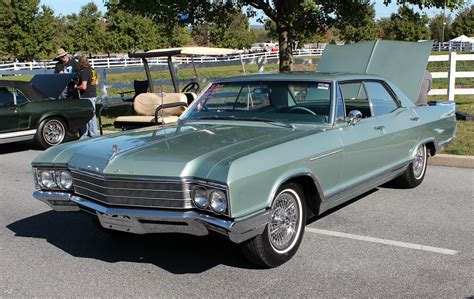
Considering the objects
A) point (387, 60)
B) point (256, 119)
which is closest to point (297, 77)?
point (256, 119)

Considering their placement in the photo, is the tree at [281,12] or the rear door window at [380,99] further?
the tree at [281,12]

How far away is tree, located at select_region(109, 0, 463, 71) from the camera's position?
42.5 feet

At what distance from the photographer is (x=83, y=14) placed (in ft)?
205

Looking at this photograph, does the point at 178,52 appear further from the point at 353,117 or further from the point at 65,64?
the point at 353,117

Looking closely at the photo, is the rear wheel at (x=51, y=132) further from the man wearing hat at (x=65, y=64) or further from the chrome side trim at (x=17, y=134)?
the man wearing hat at (x=65, y=64)

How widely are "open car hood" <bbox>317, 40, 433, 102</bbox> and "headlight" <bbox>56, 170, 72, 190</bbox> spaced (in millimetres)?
5710

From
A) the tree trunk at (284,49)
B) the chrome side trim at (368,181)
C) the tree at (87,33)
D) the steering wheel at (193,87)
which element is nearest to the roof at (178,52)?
the steering wheel at (193,87)

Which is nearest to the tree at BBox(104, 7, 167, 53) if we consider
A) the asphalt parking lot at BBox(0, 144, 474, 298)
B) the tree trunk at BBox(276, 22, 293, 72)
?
the tree trunk at BBox(276, 22, 293, 72)

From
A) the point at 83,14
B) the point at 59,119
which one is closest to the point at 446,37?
the point at 83,14

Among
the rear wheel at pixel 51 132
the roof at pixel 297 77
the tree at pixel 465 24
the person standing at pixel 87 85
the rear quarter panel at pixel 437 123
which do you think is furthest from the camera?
the tree at pixel 465 24

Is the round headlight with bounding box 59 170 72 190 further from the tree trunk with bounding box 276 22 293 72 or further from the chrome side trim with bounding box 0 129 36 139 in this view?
the tree trunk with bounding box 276 22 293 72

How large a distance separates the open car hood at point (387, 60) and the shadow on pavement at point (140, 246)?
17.0 ft

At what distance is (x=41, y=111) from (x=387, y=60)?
22.2ft

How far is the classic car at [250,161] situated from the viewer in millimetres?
3777
